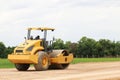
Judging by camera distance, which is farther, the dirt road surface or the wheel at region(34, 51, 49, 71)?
the wheel at region(34, 51, 49, 71)

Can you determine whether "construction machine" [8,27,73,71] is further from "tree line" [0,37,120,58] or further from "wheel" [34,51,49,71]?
"tree line" [0,37,120,58]

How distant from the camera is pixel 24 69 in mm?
28562

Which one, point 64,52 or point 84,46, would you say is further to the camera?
point 84,46

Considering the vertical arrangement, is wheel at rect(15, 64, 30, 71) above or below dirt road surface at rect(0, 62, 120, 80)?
above

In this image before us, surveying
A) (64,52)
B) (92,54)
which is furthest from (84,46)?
(64,52)

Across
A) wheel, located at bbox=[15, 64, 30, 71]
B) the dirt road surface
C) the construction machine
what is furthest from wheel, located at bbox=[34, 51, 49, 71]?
the dirt road surface

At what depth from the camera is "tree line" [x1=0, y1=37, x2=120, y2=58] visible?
4717 inches

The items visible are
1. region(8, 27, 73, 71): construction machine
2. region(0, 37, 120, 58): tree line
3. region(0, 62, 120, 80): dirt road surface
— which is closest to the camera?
region(0, 62, 120, 80): dirt road surface

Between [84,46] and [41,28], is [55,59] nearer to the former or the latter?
[41,28]

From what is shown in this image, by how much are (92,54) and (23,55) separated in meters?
94.9

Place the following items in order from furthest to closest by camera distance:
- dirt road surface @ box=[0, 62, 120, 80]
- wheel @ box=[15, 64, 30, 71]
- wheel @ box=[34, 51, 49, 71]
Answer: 1. wheel @ box=[15, 64, 30, 71]
2. wheel @ box=[34, 51, 49, 71]
3. dirt road surface @ box=[0, 62, 120, 80]

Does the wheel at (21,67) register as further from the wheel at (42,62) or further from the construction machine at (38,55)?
the wheel at (42,62)

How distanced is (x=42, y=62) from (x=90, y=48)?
96.7 metres

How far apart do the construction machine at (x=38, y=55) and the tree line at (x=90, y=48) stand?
289 ft
